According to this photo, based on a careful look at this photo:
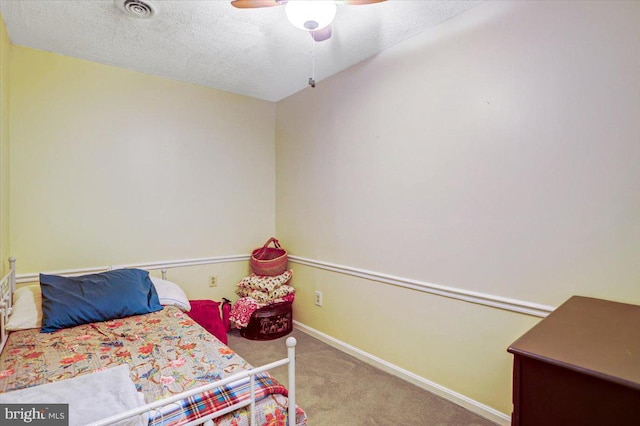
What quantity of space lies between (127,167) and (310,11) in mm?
2023

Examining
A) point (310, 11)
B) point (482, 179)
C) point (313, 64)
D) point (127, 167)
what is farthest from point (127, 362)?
point (313, 64)

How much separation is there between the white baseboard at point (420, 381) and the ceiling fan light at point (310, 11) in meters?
2.23

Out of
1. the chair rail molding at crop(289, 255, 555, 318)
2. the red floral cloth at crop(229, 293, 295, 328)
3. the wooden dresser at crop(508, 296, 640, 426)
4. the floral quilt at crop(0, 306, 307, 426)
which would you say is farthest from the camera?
the red floral cloth at crop(229, 293, 295, 328)

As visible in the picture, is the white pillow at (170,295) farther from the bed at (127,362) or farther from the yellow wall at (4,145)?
the yellow wall at (4,145)

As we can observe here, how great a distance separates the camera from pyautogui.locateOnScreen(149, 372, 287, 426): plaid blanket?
110 centimetres

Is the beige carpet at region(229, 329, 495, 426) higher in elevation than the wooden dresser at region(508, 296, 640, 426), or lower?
lower

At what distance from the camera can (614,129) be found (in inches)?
56.4

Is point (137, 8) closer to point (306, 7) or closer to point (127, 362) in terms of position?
point (306, 7)

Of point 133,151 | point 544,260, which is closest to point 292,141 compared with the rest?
point 133,151

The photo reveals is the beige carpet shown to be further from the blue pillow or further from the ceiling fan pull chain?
the ceiling fan pull chain

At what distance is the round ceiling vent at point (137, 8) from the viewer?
1.79 metres

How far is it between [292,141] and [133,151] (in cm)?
143

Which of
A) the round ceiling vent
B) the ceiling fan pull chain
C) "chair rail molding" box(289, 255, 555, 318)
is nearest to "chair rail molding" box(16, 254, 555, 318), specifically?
"chair rail molding" box(289, 255, 555, 318)

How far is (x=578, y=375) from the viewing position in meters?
0.92
